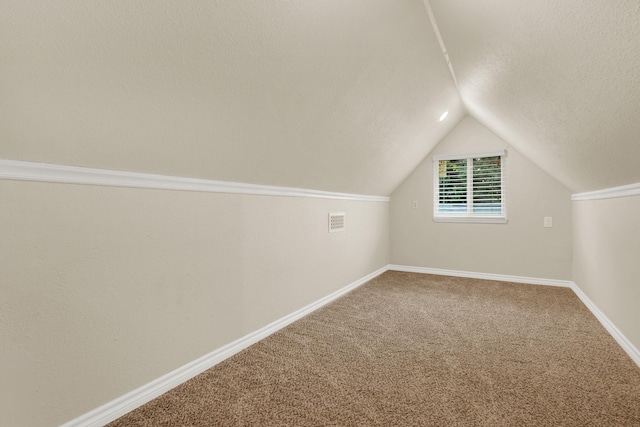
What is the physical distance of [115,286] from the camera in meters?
1.50

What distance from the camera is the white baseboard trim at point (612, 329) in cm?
205

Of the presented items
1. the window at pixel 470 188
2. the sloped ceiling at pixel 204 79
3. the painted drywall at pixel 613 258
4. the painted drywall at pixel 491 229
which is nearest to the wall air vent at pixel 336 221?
the sloped ceiling at pixel 204 79

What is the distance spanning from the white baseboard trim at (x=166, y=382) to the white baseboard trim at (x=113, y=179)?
1001 mm

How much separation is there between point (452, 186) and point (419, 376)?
321 cm

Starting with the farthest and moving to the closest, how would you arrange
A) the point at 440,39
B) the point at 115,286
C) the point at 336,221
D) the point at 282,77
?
the point at 336,221, the point at 440,39, the point at 282,77, the point at 115,286

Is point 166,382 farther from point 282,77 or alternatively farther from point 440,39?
point 440,39

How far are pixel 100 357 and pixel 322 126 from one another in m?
1.76

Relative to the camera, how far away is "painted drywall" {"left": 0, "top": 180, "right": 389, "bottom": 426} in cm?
122

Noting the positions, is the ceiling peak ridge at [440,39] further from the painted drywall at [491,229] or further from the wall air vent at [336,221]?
the wall air vent at [336,221]

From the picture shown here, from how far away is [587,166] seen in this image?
7.95 feet

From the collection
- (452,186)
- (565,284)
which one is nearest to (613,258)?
(565,284)

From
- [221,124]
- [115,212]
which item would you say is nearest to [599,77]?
[221,124]

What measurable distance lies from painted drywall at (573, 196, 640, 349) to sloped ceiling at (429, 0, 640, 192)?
24 cm

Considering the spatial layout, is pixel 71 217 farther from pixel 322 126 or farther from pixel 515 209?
pixel 515 209
